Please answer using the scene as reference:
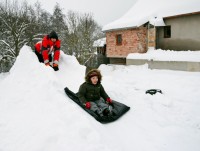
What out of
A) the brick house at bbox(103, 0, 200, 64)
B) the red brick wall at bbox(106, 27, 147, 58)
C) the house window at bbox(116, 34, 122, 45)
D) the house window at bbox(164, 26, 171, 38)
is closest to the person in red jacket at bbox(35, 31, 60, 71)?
the brick house at bbox(103, 0, 200, 64)

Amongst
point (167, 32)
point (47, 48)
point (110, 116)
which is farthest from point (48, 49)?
point (167, 32)

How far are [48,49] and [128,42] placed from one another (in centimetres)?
1069

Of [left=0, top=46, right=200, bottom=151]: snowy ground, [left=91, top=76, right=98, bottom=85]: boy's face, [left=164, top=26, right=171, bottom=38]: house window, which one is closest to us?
[left=0, top=46, right=200, bottom=151]: snowy ground

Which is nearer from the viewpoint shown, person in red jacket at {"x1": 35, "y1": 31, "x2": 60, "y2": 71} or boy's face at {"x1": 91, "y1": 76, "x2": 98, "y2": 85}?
boy's face at {"x1": 91, "y1": 76, "x2": 98, "y2": 85}

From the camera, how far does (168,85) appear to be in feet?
29.2

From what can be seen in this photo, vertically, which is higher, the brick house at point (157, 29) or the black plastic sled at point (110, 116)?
the brick house at point (157, 29)

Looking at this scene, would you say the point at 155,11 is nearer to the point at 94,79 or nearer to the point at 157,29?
the point at 157,29

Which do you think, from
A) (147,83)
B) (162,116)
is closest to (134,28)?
(147,83)

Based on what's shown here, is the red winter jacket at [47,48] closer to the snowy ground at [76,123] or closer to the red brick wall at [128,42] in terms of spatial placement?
the snowy ground at [76,123]

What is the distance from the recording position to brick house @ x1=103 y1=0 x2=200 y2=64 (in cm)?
1331

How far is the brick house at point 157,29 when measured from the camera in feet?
43.7

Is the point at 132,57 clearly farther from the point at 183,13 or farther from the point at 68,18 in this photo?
the point at 68,18

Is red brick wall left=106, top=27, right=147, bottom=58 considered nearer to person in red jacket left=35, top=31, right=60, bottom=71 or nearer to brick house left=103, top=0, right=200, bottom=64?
brick house left=103, top=0, right=200, bottom=64

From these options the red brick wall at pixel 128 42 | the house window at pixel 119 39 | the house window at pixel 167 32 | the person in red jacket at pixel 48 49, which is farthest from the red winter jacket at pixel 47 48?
the house window at pixel 119 39
